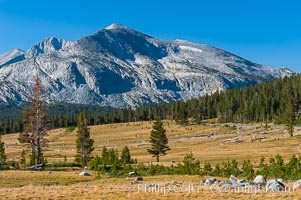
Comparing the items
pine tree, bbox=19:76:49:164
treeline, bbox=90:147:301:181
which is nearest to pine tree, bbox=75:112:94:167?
pine tree, bbox=19:76:49:164

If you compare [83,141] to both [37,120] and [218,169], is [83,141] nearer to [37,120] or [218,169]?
[37,120]

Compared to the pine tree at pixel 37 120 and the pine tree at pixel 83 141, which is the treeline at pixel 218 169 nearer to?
the pine tree at pixel 37 120

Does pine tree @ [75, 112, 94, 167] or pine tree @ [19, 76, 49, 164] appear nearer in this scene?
pine tree @ [19, 76, 49, 164]

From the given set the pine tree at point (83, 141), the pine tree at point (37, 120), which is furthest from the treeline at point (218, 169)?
the pine tree at point (83, 141)

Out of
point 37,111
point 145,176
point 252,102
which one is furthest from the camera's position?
point 252,102

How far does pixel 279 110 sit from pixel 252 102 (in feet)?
51.9

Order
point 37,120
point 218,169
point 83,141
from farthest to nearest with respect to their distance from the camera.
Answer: point 83,141 → point 37,120 → point 218,169

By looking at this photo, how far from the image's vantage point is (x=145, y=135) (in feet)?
514

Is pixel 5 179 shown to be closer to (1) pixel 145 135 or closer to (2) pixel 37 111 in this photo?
(2) pixel 37 111

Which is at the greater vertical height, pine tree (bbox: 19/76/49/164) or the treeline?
pine tree (bbox: 19/76/49/164)

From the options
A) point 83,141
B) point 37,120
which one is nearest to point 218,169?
point 37,120

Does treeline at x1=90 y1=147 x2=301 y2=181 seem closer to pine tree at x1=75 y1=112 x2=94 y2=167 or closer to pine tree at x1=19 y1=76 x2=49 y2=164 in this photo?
pine tree at x1=19 y1=76 x2=49 y2=164

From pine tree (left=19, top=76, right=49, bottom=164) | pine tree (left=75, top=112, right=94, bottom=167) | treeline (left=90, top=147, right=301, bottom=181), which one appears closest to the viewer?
treeline (left=90, top=147, right=301, bottom=181)

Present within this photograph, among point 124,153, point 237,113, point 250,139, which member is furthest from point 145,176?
point 237,113
